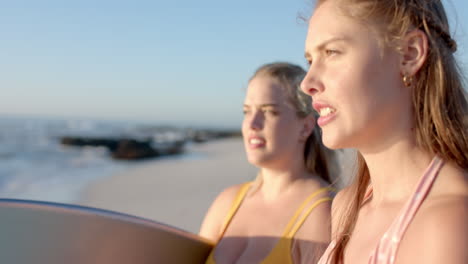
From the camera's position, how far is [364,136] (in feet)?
3.60

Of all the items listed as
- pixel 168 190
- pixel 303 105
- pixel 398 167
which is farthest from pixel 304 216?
pixel 168 190

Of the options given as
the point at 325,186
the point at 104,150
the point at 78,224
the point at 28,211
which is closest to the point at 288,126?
the point at 325,186

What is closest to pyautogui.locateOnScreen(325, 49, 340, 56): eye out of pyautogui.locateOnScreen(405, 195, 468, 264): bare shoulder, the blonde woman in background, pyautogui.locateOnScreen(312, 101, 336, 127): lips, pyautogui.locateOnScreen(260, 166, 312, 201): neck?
pyautogui.locateOnScreen(312, 101, 336, 127): lips

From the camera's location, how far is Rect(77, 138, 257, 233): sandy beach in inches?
222

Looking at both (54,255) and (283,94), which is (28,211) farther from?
(283,94)

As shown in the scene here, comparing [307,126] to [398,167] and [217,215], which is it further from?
[398,167]

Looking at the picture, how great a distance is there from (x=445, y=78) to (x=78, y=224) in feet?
4.62

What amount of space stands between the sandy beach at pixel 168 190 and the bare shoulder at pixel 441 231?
3975 mm

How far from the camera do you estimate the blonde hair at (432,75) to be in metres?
1.06

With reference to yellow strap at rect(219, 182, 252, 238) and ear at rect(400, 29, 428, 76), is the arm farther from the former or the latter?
ear at rect(400, 29, 428, 76)

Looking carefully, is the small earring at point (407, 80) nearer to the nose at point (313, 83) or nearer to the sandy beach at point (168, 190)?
the nose at point (313, 83)

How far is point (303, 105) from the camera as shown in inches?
84.5

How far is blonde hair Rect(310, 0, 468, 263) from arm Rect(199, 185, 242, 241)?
1.27 metres

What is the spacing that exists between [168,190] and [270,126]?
5.31m
